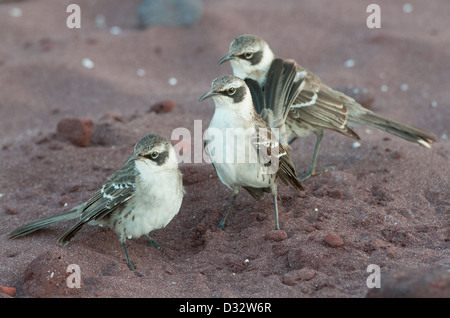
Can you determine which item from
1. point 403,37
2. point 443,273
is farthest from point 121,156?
point 403,37

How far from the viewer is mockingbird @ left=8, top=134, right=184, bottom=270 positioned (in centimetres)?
509

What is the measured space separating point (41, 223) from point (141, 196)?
1.14m

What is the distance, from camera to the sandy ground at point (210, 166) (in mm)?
4754

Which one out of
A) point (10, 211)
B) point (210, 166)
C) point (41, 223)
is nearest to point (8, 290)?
point (41, 223)

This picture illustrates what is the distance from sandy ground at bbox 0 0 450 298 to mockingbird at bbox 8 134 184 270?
1.00 feet

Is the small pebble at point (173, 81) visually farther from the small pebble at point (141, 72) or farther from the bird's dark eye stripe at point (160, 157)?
the bird's dark eye stripe at point (160, 157)

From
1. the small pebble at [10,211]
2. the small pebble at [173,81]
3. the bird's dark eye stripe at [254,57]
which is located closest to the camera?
the small pebble at [10,211]

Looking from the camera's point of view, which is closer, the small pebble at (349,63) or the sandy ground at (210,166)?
the sandy ground at (210,166)

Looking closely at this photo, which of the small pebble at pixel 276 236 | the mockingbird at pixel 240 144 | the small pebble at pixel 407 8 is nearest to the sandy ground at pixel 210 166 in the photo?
the small pebble at pixel 276 236

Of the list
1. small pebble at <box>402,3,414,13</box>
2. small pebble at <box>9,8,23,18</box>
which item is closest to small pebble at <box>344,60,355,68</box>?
small pebble at <box>402,3,414,13</box>

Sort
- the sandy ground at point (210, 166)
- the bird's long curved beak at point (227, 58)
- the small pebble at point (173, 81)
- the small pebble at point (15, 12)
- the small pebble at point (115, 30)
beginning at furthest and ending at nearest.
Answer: the small pebble at point (15, 12) < the small pebble at point (115, 30) < the small pebble at point (173, 81) < the bird's long curved beak at point (227, 58) < the sandy ground at point (210, 166)

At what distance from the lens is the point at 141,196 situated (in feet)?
16.9

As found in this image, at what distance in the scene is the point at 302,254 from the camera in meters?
4.91

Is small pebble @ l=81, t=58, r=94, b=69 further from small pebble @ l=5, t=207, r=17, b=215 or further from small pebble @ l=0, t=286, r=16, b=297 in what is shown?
small pebble @ l=0, t=286, r=16, b=297
